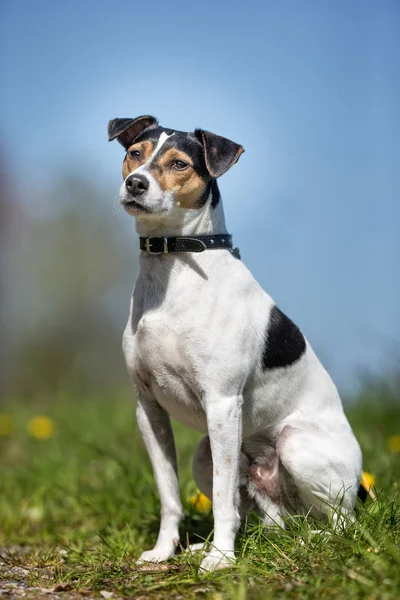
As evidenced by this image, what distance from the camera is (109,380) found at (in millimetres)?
10594

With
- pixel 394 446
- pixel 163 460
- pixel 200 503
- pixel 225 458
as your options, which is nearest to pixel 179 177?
pixel 225 458

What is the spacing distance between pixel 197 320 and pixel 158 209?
57cm

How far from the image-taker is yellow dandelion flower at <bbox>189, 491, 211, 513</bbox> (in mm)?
4371

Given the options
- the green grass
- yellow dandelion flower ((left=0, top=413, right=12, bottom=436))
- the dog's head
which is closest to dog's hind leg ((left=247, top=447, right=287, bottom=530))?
the green grass

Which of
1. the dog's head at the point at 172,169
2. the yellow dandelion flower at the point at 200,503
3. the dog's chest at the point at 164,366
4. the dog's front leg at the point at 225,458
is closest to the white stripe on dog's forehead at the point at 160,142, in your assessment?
the dog's head at the point at 172,169

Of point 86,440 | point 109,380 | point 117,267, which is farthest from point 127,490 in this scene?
point 117,267

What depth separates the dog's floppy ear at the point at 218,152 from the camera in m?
3.50

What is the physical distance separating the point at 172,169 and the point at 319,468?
169 cm

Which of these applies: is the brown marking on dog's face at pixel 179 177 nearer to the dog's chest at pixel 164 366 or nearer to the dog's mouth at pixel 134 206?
the dog's mouth at pixel 134 206

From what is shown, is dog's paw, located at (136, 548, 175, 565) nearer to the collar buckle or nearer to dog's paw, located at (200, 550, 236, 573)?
dog's paw, located at (200, 550, 236, 573)

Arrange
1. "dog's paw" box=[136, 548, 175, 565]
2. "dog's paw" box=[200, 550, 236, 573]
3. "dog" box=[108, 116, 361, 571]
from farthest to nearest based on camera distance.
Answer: "dog's paw" box=[136, 548, 175, 565], "dog" box=[108, 116, 361, 571], "dog's paw" box=[200, 550, 236, 573]

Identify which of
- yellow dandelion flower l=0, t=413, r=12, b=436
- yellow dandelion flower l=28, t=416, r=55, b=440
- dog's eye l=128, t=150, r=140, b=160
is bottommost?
yellow dandelion flower l=0, t=413, r=12, b=436

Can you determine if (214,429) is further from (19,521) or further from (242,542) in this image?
(19,521)

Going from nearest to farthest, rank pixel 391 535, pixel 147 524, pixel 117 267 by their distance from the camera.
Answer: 1. pixel 391 535
2. pixel 147 524
3. pixel 117 267
